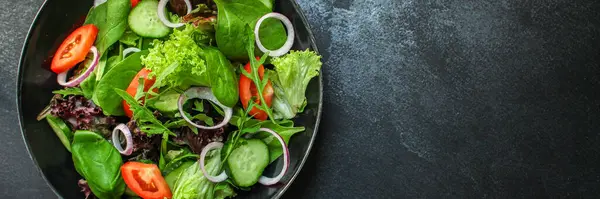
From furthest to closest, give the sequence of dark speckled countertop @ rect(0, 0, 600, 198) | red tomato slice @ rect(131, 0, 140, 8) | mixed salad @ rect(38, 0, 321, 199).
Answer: dark speckled countertop @ rect(0, 0, 600, 198) < red tomato slice @ rect(131, 0, 140, 8) < mixed salad @ rect(38, 0, 321, 199)

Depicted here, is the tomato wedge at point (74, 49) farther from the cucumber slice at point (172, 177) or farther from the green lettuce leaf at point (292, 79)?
the green lettuce leaf at point (292, 79)

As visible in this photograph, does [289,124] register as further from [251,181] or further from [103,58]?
[103,58]

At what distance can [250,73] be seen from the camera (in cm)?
218

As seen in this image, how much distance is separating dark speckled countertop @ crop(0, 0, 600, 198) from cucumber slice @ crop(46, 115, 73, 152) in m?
0.27

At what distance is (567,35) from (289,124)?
46.2 inches

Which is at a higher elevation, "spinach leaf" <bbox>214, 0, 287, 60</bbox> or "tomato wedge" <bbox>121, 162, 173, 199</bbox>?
"spinach leaf" <bbox>214, 0, 287, 60</bbox>

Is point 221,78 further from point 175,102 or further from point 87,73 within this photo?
point 87,73

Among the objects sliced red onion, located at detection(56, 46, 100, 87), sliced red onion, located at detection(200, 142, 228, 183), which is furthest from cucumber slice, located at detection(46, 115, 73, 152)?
sliced red onion, located at detection(200, 142, 228, 183)

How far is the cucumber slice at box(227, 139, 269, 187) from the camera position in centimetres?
224

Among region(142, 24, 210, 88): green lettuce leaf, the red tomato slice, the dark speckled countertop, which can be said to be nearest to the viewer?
region(142, 24, 210, 88): green lettuce leaf

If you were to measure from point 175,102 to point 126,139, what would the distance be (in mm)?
222

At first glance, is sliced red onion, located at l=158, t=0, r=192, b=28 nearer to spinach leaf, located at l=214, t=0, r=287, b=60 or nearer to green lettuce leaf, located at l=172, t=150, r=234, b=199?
spinach leaf, located at l=214, t=0, r=287, b=60

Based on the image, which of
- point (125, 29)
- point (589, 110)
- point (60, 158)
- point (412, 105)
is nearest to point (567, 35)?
point (589, 110)

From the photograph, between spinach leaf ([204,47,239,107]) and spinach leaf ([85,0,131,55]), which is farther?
spinach leaf ([85,0,131,55])
